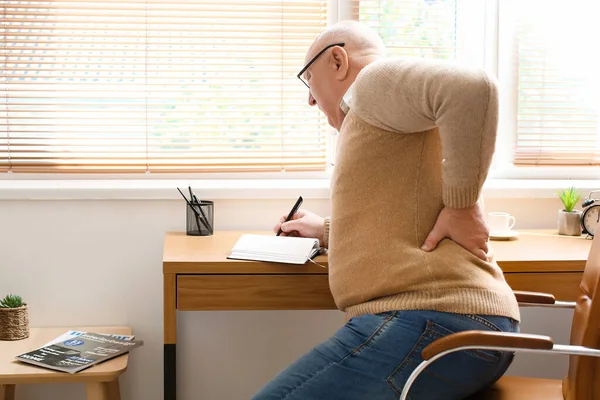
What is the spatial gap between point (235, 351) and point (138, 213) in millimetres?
579

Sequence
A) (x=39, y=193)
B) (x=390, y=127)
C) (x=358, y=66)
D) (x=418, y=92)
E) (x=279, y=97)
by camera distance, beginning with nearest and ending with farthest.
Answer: (x=418, y=92)
(x=390, y=127)
(x=358, y=66)
(x=39, y=193)
(x=279, y=97)

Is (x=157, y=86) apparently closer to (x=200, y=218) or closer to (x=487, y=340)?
(x=200, y=218)

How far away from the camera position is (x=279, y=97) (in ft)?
8.90

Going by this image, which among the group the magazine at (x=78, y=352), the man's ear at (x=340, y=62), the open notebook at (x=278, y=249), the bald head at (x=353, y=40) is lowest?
the magazine at (x=78, y=352)

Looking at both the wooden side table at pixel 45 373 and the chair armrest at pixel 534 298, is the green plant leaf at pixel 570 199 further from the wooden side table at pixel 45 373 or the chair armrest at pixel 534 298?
the wooden side table at pixel 45 373

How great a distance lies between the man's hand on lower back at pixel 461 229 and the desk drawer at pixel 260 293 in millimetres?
537

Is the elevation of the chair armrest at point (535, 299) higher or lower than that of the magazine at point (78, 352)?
higher

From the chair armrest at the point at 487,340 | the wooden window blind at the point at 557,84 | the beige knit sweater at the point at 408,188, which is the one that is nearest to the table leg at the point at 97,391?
the beige knit sweater at the point at 408,188

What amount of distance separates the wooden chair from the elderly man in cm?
7

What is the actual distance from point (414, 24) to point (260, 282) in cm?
121

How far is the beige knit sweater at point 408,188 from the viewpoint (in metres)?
1.50

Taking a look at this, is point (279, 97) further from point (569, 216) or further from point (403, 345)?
point (403, 345)

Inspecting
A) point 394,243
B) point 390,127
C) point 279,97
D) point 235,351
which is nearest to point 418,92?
point 390,127

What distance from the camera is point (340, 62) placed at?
195 cm
